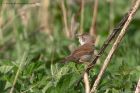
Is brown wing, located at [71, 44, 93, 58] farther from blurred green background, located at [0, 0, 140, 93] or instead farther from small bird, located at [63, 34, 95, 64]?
blurred green background, located at [0, 0, 140, 93]

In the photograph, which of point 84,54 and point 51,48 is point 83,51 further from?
point 51,48

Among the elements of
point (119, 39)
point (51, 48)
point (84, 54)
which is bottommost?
point (51, 48)

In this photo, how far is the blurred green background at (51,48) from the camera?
513 centimetres

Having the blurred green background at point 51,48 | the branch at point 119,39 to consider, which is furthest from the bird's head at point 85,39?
the branch at point 119,39

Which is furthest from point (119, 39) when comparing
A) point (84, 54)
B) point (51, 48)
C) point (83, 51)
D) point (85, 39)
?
point (51, 48)

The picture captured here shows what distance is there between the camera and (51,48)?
316 inches

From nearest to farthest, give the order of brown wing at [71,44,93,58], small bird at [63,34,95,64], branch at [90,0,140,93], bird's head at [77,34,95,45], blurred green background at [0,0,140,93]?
branch at [90,0,140,93]
blurred green background at [0,0,140,93]
small bird at [63,34,95,64]
brown wing at [71,44,93,58]
bird's head at [77,34,95,45]

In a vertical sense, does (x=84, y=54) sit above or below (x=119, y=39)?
below

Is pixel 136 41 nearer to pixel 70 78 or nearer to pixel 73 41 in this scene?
pixel 73 41

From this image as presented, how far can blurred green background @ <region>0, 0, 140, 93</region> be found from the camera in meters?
5.13

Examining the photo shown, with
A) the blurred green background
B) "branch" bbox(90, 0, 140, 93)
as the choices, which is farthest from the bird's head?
"branch" bbox(90, 0, 140, 93)

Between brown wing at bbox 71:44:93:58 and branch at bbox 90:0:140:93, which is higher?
branch at bbox 90:0:140:93

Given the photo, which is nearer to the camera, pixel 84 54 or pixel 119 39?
pixel 119 39

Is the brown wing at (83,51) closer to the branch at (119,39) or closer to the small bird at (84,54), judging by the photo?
the small bird at (84,54)
